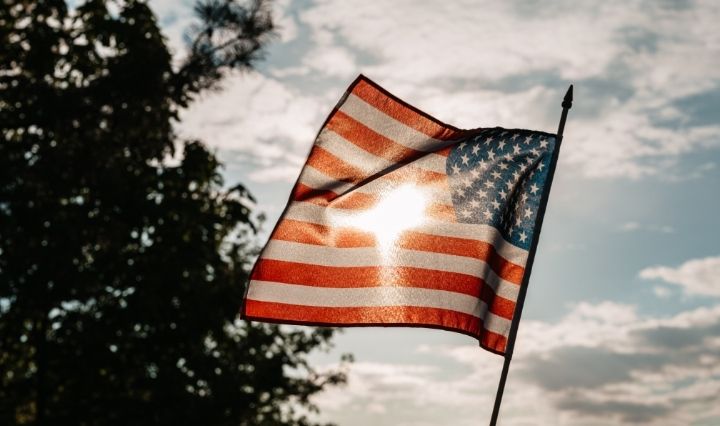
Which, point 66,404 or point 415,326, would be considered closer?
point 415,326

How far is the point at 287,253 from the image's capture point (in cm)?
654

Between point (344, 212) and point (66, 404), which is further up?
point (66, 404)

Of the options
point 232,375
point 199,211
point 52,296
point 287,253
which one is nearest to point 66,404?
point 232,375

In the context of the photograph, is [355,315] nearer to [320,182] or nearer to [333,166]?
[320,182]

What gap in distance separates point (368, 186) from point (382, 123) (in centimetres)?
51

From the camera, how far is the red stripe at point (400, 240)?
657 centimetres

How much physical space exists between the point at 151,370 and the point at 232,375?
2.46 metres

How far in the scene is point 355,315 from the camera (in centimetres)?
642

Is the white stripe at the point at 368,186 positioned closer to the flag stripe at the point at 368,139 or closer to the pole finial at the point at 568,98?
the flag stripe at the point at 368,139

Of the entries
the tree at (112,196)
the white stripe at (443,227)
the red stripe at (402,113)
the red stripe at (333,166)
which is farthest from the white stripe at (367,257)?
the tree at (112,196)

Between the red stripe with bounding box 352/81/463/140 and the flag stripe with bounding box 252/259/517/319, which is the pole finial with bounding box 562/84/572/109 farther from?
the flag stripe with bounding box 252/259/517/319

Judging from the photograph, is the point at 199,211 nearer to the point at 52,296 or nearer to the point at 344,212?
the point at 52,296

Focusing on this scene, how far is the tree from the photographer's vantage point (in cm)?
1260

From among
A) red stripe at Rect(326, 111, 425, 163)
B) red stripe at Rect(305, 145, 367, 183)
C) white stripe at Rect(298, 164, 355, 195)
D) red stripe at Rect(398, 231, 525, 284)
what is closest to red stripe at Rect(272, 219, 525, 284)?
red stripe at Rect(398, 231, 525, 284)
